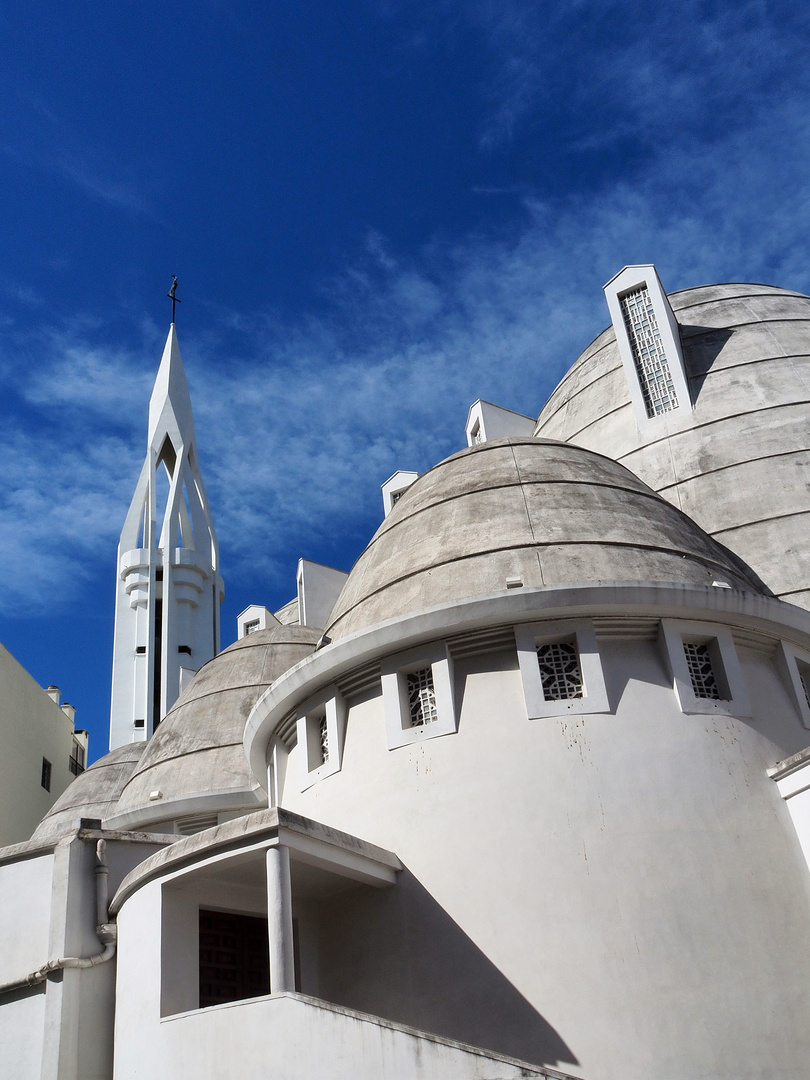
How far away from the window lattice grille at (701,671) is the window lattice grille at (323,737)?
15.2 ft

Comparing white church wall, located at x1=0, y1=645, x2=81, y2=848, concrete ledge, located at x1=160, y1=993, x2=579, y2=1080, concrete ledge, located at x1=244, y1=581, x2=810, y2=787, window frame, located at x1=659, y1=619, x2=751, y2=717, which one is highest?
white church wall, located at x1=0, y1=645, x2=81, y2=848

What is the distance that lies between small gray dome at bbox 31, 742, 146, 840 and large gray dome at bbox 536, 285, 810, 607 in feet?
45.9

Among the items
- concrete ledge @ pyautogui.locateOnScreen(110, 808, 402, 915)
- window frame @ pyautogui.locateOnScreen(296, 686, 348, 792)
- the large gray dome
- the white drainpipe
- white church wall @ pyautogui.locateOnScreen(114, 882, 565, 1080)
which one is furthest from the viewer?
the large gray dome

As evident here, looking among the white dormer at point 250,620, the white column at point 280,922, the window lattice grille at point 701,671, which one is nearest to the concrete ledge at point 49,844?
the white column at point 280,922

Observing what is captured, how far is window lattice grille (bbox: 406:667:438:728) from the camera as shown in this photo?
1201cm

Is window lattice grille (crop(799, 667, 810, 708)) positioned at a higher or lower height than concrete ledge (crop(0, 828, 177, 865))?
higher

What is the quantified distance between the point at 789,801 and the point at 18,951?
30.9 feet

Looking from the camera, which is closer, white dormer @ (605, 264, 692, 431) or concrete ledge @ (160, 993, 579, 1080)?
concrete ledge @ (160, 993, 579, 1080)

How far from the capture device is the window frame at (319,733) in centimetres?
1262

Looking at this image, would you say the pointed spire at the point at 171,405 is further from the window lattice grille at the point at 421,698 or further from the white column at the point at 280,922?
the white column at the point at 280,922

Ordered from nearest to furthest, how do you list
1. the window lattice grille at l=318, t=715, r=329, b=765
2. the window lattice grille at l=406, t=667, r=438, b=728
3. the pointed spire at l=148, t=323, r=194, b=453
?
the window lattice grille at l=406, t=667, r=438, b=728 → the window lattice grille at l=318, t=715, r=329, b=765 → the pointed spire at l=148, t=323, r=194, b=453

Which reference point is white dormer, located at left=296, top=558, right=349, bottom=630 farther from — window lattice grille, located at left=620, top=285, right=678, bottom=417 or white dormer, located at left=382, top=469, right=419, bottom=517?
window lattice grille, located at left=620, top=285, right=678, bottom=417

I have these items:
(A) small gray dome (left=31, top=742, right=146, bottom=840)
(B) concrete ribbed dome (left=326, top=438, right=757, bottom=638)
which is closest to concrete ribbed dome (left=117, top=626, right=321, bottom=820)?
(A) small gray dome (left=31, top=742, right=146, bottom=840)

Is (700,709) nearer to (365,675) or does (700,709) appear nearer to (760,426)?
(365,675)
